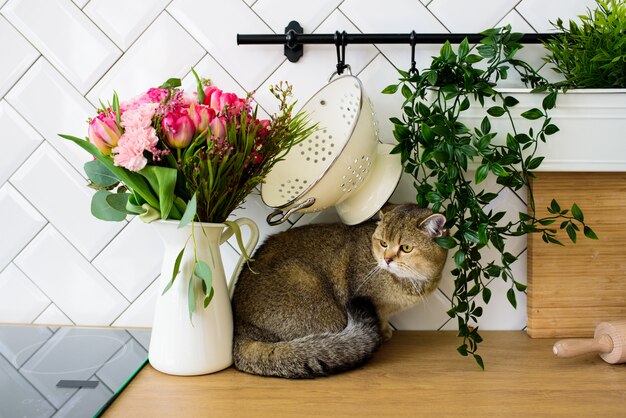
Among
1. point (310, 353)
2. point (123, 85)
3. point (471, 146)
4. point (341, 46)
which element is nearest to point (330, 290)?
point (310, 353)

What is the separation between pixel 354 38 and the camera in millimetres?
1101

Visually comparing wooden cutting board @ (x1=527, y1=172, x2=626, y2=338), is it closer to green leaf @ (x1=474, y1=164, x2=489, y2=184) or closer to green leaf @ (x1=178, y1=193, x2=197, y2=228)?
green leaf @ (x1=474, y1=164, x2=489, y2=184)

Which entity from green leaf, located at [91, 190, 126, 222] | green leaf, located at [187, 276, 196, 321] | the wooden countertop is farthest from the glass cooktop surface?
green leaf, located at [91, 190, 126, 222]

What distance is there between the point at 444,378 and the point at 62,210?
0.83m

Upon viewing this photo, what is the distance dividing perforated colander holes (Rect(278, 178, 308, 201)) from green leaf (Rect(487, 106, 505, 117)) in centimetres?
36

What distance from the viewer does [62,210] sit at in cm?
121

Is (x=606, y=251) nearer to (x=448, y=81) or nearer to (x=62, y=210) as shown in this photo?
(x=448, y=81)

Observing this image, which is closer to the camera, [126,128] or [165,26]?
[126,128]

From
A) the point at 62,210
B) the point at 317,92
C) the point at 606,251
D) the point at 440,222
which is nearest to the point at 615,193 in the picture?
the point at 606,251

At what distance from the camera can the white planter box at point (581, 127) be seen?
1.03 m

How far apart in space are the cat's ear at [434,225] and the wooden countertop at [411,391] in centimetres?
23

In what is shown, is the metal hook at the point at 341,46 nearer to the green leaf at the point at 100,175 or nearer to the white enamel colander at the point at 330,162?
the white enamel colander at the point at 330,162

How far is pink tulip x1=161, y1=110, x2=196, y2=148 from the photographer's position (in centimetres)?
86

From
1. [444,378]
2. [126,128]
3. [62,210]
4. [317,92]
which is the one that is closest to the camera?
[126,128]
